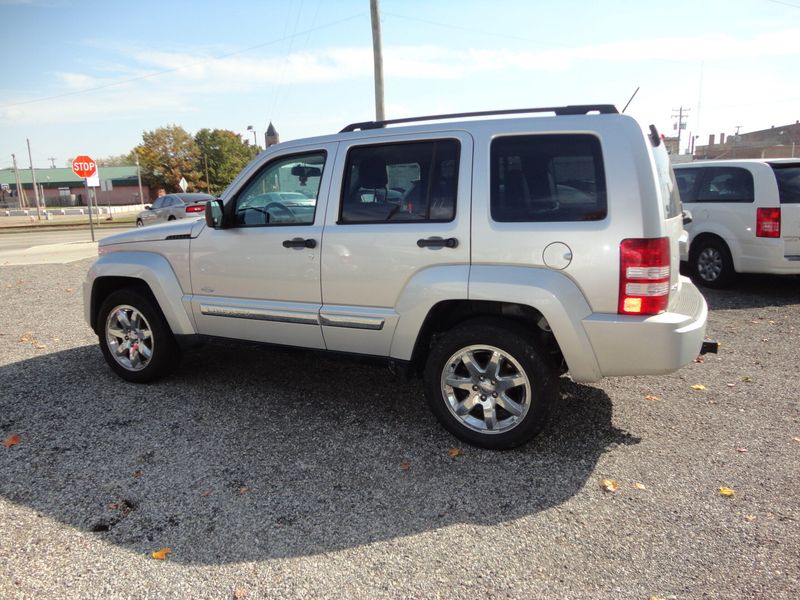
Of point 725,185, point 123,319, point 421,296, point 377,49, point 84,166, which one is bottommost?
point 123,319

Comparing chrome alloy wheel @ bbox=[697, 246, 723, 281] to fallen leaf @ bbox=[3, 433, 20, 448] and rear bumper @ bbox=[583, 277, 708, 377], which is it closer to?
rear bumper @ bbox=[583, 277, 708, 377]

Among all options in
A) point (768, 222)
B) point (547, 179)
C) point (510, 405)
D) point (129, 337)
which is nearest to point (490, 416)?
point (510, 405)

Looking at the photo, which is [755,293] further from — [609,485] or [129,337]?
[129,337]

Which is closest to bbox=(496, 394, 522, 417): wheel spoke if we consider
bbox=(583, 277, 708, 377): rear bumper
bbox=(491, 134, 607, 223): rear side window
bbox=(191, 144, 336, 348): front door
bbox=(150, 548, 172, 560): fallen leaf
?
bbox=(583, 277, 708, 377): rear bumper

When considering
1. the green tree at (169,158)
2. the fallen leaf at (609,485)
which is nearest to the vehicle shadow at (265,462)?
the fallen leaf at (609,485)

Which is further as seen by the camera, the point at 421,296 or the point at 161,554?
the point at 421,296

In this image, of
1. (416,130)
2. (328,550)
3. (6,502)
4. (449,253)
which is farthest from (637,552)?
(6,502)

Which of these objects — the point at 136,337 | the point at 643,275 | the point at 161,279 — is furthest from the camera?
the point at 136,337

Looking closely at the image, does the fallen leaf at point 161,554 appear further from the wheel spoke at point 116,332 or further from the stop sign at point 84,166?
the stop sign at point 84,166

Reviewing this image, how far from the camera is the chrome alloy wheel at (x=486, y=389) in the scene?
3.66 m

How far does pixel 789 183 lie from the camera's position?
7.73 metres

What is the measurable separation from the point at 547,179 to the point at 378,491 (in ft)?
6.76

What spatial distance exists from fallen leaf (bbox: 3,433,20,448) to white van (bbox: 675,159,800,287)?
23.9 feet

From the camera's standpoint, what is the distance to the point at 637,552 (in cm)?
276
